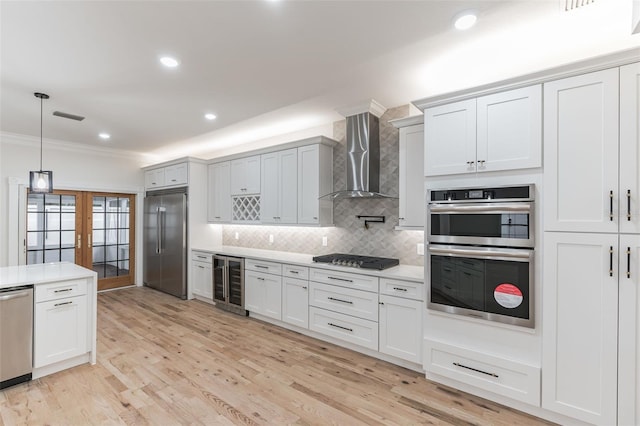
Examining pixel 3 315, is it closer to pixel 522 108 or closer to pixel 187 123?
pixel 187 123

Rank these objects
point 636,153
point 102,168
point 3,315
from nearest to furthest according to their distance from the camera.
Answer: point 636,153, point 3,315, point 102,168

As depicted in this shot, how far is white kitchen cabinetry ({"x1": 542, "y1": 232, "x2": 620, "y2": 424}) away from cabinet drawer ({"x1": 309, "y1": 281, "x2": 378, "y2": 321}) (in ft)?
4.65

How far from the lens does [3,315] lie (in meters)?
2.47

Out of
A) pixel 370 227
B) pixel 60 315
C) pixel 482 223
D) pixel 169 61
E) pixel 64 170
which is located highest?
pixel 169 61

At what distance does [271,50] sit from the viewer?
237 centimetres

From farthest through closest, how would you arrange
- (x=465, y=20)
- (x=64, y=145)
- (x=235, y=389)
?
(x=64, y=145) → (x=235, y=389) → (x=465, y=20)

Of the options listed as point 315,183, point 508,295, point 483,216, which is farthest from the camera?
point 315,183

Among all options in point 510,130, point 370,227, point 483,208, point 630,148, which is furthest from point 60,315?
point 630,148

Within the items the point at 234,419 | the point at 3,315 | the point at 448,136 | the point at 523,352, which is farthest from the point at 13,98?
the point at 523,352

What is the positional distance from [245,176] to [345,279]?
2.52 meters

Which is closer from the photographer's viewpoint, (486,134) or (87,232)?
(486,134)

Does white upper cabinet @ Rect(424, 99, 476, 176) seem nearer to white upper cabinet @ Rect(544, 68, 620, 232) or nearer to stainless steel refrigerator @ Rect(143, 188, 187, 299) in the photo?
white upper cabinet @ Rect(544, 68, 620, 232)

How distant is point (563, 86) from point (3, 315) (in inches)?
182

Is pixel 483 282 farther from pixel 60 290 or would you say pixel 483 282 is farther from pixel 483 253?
pixel 60 290
